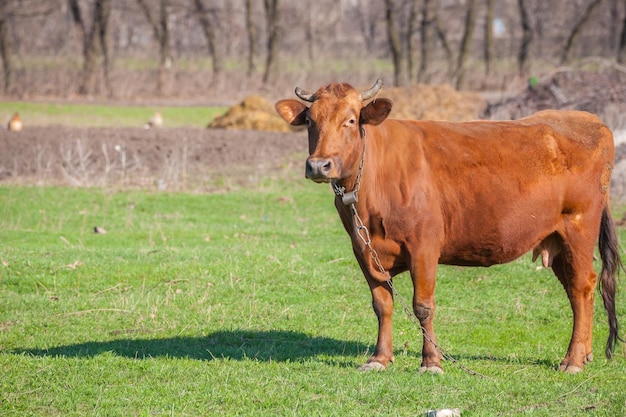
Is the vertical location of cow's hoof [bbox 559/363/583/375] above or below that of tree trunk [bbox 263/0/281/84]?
below

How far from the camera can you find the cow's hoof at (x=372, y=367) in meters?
7.80

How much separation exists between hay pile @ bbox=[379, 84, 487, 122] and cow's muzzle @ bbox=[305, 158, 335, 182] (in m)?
19.1

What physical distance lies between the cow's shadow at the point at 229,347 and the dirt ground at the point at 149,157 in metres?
9.97

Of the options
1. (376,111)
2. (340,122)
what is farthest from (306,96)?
(376,111)

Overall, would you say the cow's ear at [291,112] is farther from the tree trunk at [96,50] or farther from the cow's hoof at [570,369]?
the tree trunk at [96,50]

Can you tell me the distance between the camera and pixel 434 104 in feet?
89.6

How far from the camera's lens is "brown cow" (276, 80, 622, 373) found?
7.70 meters

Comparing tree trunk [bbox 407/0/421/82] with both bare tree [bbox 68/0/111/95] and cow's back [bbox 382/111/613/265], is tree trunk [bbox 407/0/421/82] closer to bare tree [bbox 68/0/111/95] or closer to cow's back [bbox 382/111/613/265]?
bare tree [bbox 68/0/111/95]

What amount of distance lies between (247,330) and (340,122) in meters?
2.79

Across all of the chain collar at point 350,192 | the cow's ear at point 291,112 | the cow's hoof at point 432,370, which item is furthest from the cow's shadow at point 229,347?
the cow's ear at point 291,112

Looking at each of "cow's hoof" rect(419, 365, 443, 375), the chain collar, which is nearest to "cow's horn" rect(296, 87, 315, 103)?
the chain collar

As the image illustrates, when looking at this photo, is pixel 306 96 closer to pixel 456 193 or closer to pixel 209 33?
pixel 456 193

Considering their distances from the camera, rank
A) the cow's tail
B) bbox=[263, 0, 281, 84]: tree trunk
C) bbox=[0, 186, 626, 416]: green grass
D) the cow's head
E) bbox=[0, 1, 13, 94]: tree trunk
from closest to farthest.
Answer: bbox=[0, 186, 626, 416]: green grass
the cow's head
the cow's tail
bbox=[0, 1, 13, 94]: tree trunk
bbox=[263, 0, 281, 84]: tree trunk

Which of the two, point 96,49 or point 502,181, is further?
point 96,49
